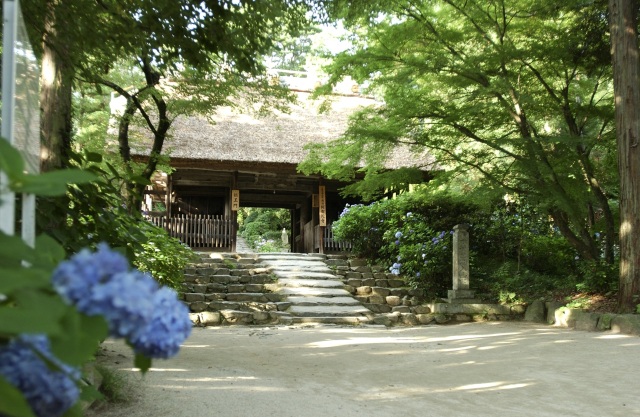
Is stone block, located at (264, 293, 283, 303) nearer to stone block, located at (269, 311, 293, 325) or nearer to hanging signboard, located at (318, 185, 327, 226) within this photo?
stone block, located at (269, 311, 293, 325)

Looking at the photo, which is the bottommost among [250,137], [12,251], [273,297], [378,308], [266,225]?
[378,308]

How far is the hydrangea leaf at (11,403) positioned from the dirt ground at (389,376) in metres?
2.82

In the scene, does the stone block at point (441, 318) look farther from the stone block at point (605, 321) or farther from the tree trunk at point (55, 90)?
the tree trunk at point (55, 90)

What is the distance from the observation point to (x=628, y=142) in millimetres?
7746

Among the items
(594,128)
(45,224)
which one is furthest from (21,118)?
(594,128)

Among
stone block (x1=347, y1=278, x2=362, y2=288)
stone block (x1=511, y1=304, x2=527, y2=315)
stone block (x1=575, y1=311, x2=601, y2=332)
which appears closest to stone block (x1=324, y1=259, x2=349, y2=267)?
stone block (x1=347, y1=278, x2=362, y2=288)

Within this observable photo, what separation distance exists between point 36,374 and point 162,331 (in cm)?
16

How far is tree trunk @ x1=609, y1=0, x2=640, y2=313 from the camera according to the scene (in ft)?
25.0

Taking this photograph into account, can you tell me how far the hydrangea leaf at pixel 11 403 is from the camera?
0.60 metres

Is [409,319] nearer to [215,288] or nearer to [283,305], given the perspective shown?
[283,305]

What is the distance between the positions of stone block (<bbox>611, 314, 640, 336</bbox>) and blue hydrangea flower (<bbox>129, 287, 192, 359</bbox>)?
786 centimetres

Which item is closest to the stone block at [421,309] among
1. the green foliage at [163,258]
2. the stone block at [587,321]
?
the stone block at [587,321]

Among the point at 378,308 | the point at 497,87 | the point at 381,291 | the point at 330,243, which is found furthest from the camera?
the point at 330,243

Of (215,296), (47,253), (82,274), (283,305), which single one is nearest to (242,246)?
(215,296)
